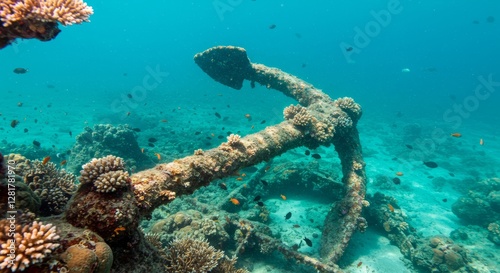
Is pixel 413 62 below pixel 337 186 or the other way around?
the other way around

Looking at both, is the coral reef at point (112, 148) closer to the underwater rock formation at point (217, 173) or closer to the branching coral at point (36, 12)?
the underwater rock formation at point (217, 173)

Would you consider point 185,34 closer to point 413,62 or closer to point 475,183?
point 413,62

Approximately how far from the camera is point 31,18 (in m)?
3.21

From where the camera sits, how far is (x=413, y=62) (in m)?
149

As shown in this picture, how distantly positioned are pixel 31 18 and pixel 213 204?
9.87 m

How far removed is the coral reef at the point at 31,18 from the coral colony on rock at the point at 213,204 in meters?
0.01

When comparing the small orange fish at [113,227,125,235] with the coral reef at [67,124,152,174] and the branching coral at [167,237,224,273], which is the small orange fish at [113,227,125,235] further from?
the coral reef at [67,124,152,174]

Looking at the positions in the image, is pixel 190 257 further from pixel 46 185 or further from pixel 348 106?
pixel 348 106

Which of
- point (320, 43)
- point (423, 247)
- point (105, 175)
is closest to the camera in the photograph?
point (105, 175)

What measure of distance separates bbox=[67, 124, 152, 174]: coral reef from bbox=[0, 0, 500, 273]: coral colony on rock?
0.25ft

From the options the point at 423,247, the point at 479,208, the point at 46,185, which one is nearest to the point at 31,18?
the point at 46,185

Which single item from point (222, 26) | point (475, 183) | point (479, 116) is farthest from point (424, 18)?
point (475, 183)

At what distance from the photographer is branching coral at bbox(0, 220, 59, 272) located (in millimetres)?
2473

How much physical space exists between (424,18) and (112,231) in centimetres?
20799
